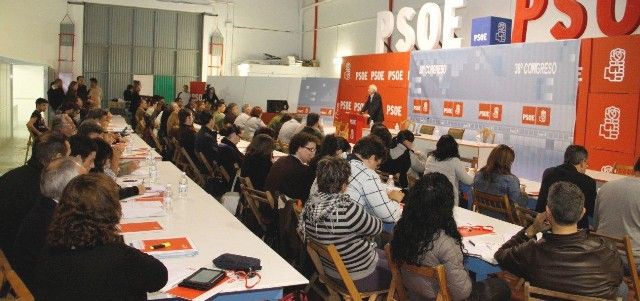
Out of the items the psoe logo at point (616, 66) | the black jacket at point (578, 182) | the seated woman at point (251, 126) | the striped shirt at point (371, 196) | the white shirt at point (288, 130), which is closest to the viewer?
the striped shirt at point (371, 196)

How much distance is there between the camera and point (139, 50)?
62.3 ft

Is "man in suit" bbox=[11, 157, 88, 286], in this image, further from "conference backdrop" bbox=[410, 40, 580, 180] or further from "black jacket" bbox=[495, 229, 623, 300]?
"conference backdrop" bbox=[410, 40, 580, 180]

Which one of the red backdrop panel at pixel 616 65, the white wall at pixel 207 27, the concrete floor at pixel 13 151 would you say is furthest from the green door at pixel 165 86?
the red backdrop panel at pixel 616 65

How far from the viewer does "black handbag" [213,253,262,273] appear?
277cm

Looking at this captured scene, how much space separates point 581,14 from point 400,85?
14.0 feet

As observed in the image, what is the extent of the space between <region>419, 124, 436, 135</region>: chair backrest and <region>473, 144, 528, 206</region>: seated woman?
672 cm

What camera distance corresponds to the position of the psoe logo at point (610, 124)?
8297 millimetres

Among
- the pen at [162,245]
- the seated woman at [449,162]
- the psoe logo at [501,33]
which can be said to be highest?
the psoe logo at [501,33]

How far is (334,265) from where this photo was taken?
3305mm

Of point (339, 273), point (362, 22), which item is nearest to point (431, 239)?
point (339, 273)

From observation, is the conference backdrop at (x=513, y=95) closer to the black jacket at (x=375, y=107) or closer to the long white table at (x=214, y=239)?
the black jacket at (x=375, y=107)

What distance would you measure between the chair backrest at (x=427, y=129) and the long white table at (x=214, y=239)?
7.88m

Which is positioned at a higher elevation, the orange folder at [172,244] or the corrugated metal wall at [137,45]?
the corrugated metal wall at [137,45]

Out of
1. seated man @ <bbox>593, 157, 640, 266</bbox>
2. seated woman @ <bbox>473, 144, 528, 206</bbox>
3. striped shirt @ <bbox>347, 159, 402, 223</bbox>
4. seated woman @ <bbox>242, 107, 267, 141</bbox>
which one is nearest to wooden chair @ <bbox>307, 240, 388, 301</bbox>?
striped shirt @ <bbox>347, 159, 402, 223</bbox>
